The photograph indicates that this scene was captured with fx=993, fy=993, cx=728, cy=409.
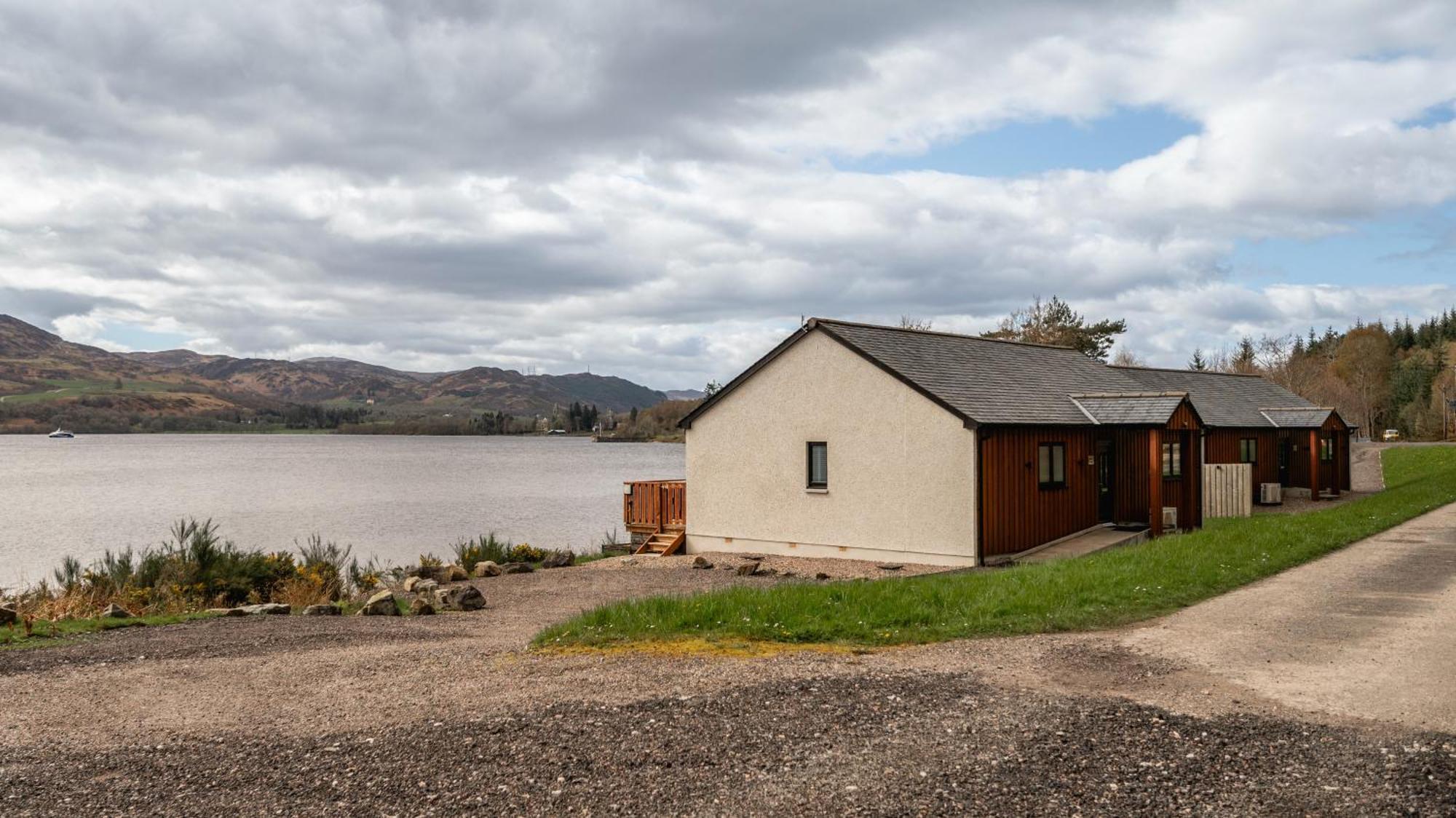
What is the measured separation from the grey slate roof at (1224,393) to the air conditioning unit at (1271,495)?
7.04ft

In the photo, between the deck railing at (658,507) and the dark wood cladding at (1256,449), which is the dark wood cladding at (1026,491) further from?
the dark wood cladding at (1256,449)

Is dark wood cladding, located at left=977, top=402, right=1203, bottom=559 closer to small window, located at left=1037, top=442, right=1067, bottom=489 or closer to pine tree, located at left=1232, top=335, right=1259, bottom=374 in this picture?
small window, located at left=1037, top=442, right=1067, bottom=489

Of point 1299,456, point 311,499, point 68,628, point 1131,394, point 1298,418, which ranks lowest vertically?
point 311,499

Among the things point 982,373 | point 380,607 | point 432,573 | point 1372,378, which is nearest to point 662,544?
point 432,573

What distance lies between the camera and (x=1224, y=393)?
3722cm

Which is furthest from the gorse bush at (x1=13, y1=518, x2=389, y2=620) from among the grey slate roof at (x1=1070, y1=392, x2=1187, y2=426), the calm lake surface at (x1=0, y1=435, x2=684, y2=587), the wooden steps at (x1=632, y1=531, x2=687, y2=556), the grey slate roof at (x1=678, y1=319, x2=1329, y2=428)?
the grey slate roof at (x1=1070, y1=392, x2=1187, y2=426)

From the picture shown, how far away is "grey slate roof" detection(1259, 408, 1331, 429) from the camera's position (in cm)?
3522

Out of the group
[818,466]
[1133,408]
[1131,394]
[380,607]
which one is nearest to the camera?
[380,607]

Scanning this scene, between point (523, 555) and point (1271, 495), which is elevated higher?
point (1271, 495)

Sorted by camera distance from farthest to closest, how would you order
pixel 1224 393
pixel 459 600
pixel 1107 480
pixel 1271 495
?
pixel 1224 393 → pixel 1271 495 → pixel 1107 480 → pixel 459 600

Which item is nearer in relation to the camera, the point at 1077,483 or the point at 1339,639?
the point at 1339,639

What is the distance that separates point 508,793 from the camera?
20.5 feet

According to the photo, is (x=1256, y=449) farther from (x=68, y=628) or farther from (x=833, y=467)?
(x=68, y=628)

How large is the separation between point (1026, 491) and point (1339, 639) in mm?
11090
